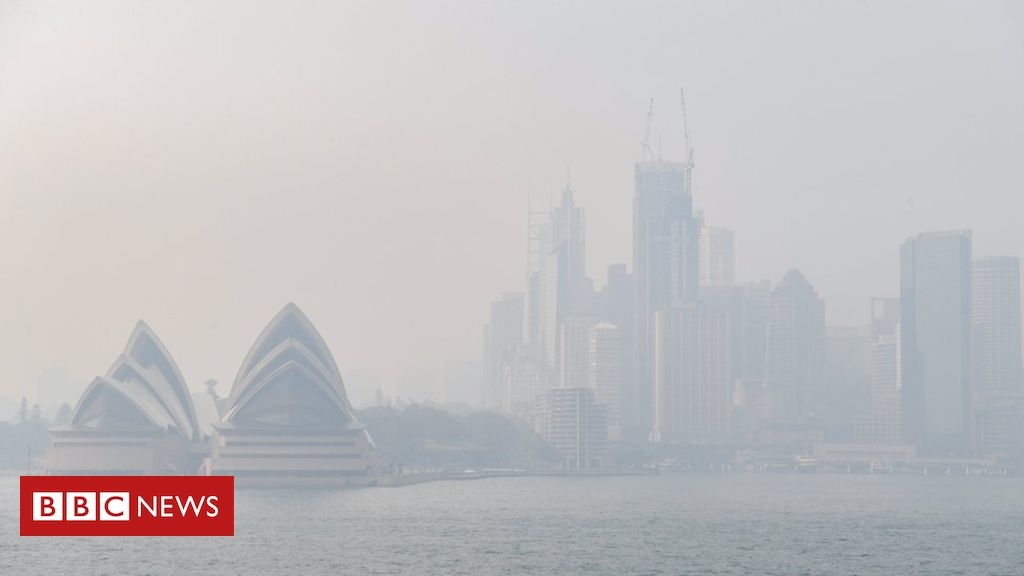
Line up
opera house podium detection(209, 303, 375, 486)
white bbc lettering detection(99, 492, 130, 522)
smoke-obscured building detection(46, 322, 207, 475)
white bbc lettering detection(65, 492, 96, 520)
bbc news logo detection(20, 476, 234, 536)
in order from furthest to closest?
smoke-obscured building detection(46, 322, 207, 475), opera house podium detection(209, 303, 375, 486), white bbc lettering detection(99, 492, 130, 522), white bbc lettering detection(65, 492, 96, 520), bbc news logo detection(20, 476, 234, 536)

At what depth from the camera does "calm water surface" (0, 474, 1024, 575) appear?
69.4 meters

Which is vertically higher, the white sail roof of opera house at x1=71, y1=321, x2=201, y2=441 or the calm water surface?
the white sail roof of opera house at x1=71, y1=321, x2=201, y2=441

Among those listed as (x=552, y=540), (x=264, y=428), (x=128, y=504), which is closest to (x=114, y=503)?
(x=128, y=504)

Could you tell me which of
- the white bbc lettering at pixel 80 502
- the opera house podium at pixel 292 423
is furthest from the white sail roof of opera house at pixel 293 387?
the white bbc lettering at pixel 80 502

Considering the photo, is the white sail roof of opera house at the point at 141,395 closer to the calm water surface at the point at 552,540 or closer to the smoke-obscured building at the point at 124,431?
the smoke-obscured building at the point at 124,431

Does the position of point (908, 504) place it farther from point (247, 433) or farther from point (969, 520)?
point (247, 433)

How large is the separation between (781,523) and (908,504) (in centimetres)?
3640

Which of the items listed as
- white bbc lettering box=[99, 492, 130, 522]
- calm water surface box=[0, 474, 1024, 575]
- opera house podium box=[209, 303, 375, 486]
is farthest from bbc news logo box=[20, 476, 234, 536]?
opera house podium box=[209, 303, 375, 486]

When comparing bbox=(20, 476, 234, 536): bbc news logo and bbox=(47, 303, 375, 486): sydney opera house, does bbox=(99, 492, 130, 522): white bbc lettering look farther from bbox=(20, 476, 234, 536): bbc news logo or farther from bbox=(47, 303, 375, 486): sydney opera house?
bbox=(47, 303, 375, 486): sydney opera house

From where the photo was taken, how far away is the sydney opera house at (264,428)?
148625 mm

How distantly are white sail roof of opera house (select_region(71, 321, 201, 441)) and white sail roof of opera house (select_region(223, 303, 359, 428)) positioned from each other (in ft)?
40.9

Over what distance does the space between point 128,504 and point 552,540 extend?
970 inches

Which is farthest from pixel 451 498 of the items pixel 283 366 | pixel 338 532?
pixel 338 532

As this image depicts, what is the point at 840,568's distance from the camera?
70250mm
